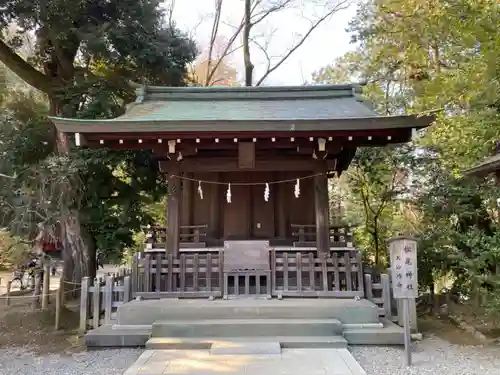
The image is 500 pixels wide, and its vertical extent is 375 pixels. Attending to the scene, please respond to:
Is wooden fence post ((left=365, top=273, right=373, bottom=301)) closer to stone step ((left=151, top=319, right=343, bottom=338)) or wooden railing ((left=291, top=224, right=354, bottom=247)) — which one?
stone step ((left=151, top=319, right=343, bottom=338))

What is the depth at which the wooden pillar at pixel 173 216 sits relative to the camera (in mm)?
6887

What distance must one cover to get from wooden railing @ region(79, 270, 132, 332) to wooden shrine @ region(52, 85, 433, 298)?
246mm

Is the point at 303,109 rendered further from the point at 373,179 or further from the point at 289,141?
the point at 373,179

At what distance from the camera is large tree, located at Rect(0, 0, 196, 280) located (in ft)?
26.6

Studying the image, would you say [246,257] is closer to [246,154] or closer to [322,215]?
[322,215]

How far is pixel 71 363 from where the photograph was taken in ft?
16.3

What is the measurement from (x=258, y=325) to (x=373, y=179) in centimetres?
619

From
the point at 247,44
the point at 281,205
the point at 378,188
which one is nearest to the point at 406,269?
the point at 281,205

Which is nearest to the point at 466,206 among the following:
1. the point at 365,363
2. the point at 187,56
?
the point at 365,363

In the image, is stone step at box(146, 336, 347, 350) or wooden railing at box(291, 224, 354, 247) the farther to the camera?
wooden railing at box(291, 224, 354, 247)

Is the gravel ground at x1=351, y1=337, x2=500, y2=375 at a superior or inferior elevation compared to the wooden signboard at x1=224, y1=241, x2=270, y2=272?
inferior

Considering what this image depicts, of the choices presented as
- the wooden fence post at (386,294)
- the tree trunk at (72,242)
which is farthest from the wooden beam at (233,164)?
the tree trunk at (72,242)

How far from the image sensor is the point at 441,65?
32.1 ft

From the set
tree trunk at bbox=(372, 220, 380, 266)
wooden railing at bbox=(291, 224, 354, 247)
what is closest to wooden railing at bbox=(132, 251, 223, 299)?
wooden railing at bbox=(291, 224, 354, 247)
